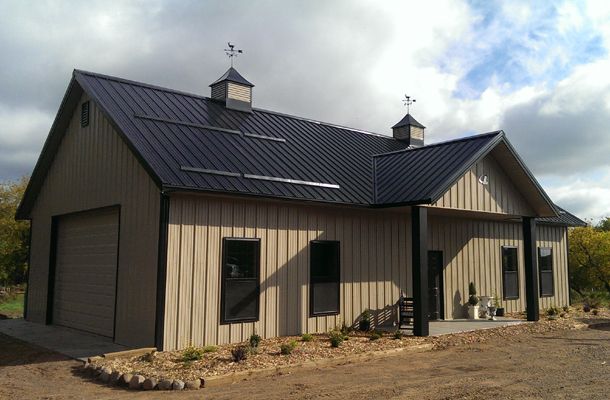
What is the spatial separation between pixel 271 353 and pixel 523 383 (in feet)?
14.5

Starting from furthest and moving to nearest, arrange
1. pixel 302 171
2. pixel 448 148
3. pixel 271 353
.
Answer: pixel 448 148 < pixel 302 171 < pixel 271 353

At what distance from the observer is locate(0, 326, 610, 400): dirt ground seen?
792cm

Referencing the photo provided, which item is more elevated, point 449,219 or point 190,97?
point 190,97

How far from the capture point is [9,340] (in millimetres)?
12828

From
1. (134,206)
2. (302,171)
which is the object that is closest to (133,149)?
(134,206)

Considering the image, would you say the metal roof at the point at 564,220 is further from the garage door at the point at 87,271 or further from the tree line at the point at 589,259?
the garage door at the point at 87,271

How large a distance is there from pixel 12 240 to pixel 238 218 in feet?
59.6

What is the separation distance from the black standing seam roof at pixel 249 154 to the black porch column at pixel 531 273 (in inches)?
137

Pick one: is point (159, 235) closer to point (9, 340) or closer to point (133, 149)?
point (133, 149)

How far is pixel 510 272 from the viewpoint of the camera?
19.2m

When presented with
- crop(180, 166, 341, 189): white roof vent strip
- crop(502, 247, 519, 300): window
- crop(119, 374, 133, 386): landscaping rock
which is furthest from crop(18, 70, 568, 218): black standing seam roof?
crop(502, 247, 519, 300): window

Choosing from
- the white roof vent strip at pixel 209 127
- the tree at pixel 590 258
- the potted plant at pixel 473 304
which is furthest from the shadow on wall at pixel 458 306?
the tree at pixel 590 258

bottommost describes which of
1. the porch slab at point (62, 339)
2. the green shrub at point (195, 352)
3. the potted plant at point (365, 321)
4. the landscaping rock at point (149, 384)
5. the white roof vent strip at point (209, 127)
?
the landscaping rock at point (149, 384)

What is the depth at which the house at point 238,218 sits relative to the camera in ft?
37.6
